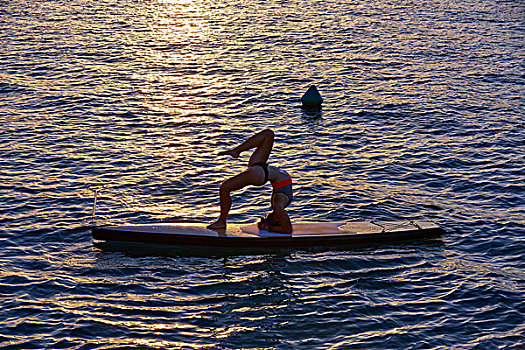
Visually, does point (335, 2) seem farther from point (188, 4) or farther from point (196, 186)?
point (196, 186)

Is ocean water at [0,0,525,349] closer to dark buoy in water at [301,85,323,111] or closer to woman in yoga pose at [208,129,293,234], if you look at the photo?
dark buoy in water at [301,85,323,111]

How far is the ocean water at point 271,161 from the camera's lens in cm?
1218

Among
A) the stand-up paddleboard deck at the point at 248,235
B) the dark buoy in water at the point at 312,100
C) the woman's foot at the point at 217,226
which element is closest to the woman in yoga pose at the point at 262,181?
the woman's foot at the point at 217,226

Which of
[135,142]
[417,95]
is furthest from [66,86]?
[417,95]

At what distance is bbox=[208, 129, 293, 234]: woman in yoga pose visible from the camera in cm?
1446

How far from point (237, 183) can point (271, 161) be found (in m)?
4.83

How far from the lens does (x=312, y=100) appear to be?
74.8 feet

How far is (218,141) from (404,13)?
18594 millimetres

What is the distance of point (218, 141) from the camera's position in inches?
804

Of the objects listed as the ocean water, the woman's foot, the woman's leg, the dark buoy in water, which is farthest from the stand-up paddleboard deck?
the dark buoy in water

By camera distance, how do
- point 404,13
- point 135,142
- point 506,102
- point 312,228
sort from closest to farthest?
point 312,228
point 135,142
point 506,102
point 404,13

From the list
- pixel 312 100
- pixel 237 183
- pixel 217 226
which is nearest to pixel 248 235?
pixel 217 226

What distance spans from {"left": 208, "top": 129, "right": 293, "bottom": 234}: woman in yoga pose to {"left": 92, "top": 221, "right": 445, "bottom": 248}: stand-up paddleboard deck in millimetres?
212

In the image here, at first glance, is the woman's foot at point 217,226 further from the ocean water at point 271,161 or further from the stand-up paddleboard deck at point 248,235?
the ocean water at point 271,161
